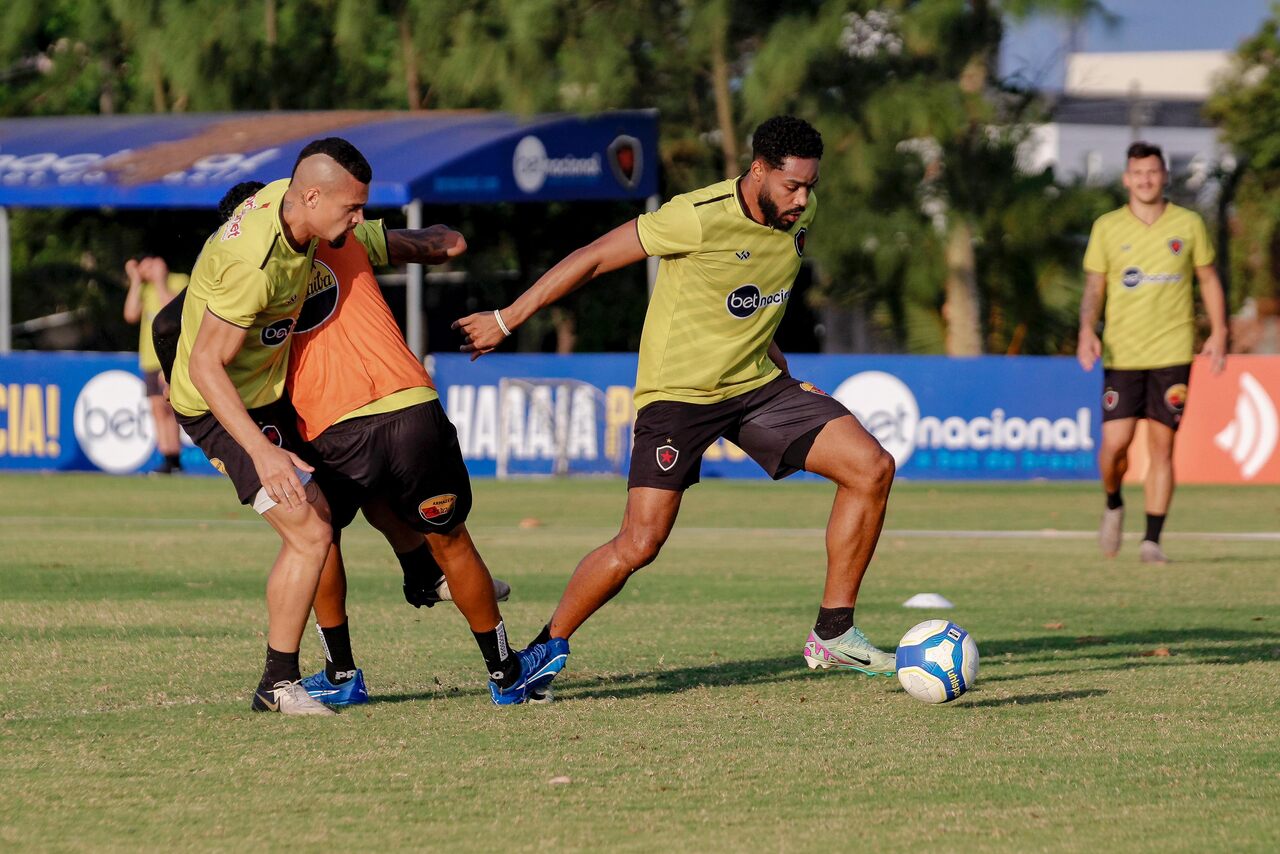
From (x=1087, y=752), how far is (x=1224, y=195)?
922 inches

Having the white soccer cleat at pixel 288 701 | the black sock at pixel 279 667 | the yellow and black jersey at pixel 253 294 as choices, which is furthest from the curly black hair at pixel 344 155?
the white soccer cleat at pixel 288 701

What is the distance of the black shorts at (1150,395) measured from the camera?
12.2m

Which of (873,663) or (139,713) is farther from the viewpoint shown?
(873,663)

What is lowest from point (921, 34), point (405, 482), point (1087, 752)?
point (1087, 752)

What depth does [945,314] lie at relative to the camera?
2561 cm

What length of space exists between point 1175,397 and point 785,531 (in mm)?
3673

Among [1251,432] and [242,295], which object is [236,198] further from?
[1251,432]

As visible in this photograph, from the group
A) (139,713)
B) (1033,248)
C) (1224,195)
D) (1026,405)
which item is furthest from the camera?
(1224,195)

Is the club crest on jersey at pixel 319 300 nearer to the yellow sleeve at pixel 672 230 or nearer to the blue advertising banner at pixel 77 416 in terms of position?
the yellow sleeve at pixel 672 230

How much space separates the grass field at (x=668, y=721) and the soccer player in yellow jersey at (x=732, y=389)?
0.43 m

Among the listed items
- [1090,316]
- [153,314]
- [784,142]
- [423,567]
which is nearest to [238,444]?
[423,567]

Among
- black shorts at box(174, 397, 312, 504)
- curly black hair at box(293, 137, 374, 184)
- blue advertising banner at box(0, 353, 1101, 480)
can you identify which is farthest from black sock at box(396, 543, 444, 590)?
blue advertising banner at box(0, 353, 1101, 480)

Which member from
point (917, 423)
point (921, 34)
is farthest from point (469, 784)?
point (921, 34)

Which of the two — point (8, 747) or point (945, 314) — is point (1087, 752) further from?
point (945, 314)
